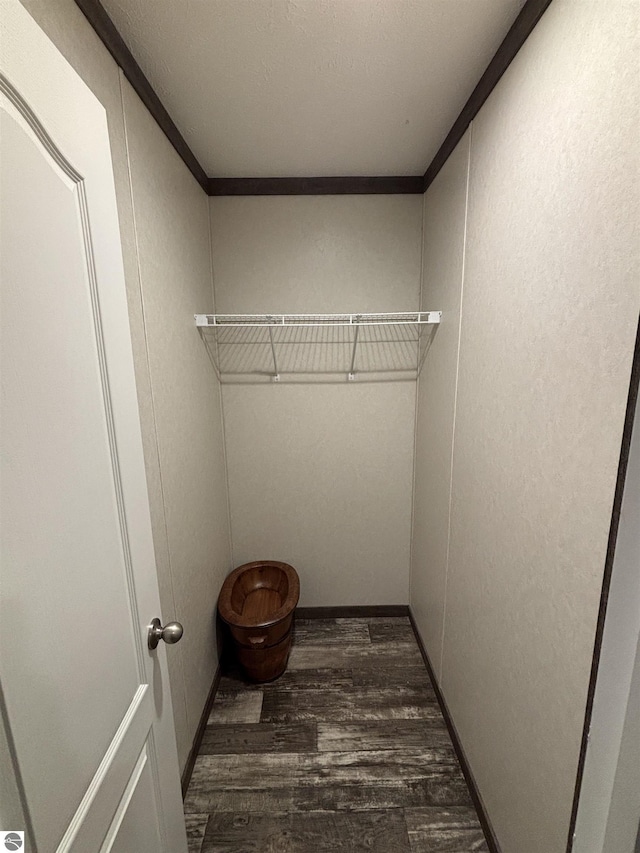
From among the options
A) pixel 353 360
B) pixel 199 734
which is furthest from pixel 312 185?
pixel 199 734

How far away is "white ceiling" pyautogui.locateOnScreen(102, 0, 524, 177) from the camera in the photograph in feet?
3.06

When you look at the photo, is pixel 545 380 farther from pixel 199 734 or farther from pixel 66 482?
pixel 199 734

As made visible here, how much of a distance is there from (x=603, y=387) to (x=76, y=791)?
111 cm

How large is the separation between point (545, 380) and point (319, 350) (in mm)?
1254

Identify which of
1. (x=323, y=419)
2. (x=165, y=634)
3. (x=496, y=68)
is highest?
(x=496, y=68)

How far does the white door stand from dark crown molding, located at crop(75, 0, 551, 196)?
47cm

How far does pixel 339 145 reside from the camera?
4.99ft

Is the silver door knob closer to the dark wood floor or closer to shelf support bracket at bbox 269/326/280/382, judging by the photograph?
the dark wood floor

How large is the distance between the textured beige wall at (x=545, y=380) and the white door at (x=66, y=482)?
93 centimetres

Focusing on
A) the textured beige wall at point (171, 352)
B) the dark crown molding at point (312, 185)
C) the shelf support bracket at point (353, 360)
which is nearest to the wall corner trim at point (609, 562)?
the textured beige wall at point (171, 352)

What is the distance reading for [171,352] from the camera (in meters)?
1.39

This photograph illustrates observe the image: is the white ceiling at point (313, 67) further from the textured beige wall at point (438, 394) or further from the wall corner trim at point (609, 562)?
the wall corner trim at point (609, 562)

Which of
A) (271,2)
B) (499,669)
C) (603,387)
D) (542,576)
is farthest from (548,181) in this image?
(499,669)

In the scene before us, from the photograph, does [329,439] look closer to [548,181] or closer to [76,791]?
[548,181]
